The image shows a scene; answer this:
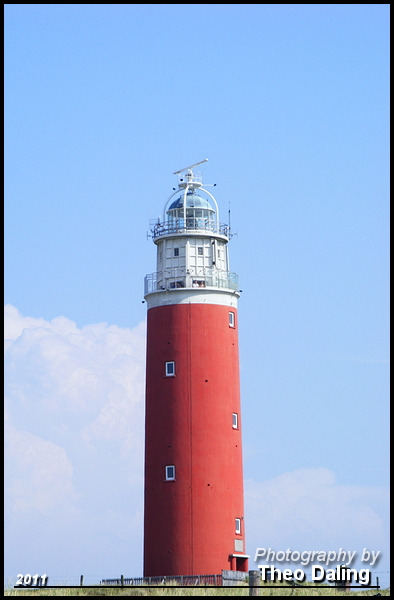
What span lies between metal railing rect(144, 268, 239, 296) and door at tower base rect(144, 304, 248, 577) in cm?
109

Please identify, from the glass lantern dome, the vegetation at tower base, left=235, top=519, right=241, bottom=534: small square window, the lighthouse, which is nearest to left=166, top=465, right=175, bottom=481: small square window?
the lighthouse

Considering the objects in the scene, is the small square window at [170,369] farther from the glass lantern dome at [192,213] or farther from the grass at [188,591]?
the grass at [188,591]

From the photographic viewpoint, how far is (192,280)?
167ft

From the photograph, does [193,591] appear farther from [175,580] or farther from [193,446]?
[193,446]

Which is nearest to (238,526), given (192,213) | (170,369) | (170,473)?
(170,473)

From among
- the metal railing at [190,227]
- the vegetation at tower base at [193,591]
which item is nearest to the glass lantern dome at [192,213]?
the metal railing at [190,227]

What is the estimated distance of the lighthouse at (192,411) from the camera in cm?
4806

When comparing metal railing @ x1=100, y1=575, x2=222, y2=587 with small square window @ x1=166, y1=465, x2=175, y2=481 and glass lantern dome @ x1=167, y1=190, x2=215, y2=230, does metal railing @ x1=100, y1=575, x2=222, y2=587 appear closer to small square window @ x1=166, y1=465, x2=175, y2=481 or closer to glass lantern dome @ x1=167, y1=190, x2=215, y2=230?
small square window @ x1=166, y1=465, x2=175, y2=481

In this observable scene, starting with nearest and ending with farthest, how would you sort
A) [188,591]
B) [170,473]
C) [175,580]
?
[188,591]
[175,580]
[170,473]

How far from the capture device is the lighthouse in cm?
4806

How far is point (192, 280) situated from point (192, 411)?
21.8 ft

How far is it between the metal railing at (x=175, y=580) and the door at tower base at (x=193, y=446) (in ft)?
1.67

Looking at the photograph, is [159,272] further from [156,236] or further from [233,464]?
[233,464]

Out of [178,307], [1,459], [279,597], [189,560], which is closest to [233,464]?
[189,560]
